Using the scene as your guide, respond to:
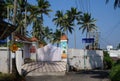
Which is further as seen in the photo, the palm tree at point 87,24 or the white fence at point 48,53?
the palm tree at point 87,24

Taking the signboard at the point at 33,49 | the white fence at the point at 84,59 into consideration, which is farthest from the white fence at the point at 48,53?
the white fence at the point at 84,59

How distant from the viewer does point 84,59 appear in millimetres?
37594

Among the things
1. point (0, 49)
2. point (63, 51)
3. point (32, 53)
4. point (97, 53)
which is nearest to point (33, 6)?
point (32, 53)

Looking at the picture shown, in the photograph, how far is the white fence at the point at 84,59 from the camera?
36.2 m

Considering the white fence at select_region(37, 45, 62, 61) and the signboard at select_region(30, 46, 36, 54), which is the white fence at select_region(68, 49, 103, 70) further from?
the signboard at select_region(30, 46, 36, 54)

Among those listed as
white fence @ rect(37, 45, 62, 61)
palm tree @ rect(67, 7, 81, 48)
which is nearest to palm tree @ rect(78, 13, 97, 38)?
palm tree @ rect(67, 7, 81, 48)

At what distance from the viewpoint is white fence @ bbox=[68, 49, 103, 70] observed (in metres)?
36.2

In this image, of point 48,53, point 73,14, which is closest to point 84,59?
point 48,53

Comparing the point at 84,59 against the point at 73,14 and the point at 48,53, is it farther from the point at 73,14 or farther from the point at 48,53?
the point at 73,14

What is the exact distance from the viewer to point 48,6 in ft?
226

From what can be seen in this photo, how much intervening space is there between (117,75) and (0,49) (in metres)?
11.5

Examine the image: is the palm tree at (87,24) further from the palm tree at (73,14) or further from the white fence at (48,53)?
the white fence at (48,53)

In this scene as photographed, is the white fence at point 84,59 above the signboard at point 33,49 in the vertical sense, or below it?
below

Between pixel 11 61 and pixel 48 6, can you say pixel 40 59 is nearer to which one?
pixel 11 61
